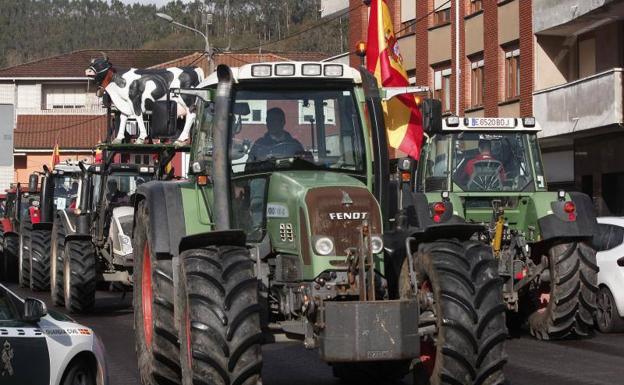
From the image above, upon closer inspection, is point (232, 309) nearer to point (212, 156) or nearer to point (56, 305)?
point (212, 156)

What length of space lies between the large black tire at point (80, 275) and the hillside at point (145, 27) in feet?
298

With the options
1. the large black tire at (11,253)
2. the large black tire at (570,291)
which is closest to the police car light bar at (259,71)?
the large black tire at (570,291)

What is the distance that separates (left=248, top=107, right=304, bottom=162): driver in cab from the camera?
1127 centimetres

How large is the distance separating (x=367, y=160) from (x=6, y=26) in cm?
15314

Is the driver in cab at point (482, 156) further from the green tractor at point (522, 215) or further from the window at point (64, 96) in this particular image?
the window at point (64, 96)

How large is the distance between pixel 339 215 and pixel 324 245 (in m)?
0.26

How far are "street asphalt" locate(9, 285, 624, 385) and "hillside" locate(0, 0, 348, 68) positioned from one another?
96.4 m

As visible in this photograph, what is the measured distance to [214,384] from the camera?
31.5 ft

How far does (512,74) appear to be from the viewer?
37312 millimetres

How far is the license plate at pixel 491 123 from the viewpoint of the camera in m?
18.3

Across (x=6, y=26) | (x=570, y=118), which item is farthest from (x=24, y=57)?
(x=570, y=118)

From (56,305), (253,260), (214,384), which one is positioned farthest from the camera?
(56,305)

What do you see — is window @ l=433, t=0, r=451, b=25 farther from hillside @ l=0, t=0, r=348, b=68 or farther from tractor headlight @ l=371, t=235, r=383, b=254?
hillside @ l=0, t=0, r=348, b=68

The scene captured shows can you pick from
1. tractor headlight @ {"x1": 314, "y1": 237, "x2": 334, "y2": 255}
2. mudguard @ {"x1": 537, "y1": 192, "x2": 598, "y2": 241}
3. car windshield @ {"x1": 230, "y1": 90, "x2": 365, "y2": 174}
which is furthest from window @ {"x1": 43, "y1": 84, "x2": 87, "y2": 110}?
tractor headlight @ {"x1": 314, "y1": 237, "x2": 334, "y2": 255}
